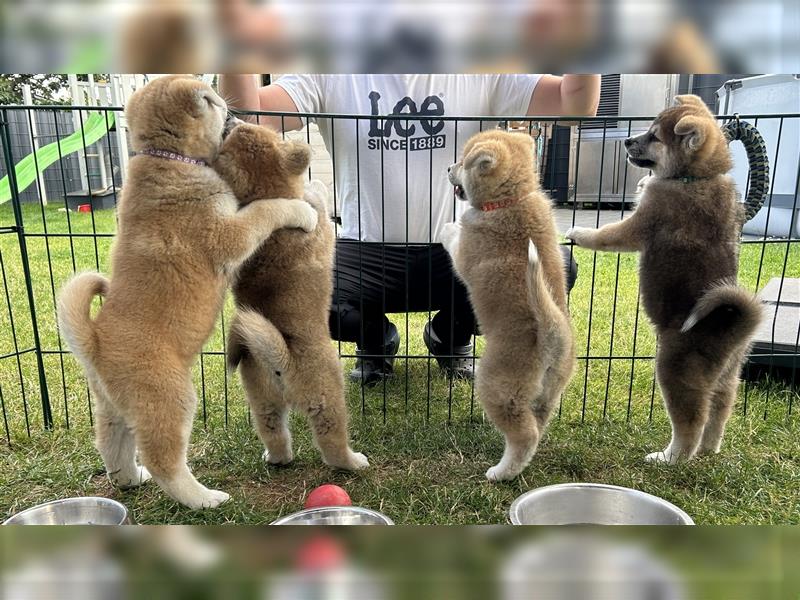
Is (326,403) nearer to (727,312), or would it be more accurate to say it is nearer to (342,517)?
(342,517)

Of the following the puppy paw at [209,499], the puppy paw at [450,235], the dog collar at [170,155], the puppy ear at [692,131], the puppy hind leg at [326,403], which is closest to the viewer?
the puppy ear at [692,131]

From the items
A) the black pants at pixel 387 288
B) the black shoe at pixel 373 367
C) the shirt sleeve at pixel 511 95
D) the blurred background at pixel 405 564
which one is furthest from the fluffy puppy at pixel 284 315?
the blurred background at pixel 405 564

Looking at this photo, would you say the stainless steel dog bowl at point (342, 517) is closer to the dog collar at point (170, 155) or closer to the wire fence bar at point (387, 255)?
the wire fence bar at point (387, 255)

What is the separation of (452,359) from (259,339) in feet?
5.20

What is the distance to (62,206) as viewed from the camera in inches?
128

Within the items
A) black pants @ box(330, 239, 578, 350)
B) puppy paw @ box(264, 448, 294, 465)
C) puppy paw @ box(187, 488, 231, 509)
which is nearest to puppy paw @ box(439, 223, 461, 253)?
black pants @ box(330, 239, 578, 350)

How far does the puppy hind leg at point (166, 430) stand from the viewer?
6.70 ft

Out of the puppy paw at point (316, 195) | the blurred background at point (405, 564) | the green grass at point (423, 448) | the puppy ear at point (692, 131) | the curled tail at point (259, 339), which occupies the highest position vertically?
the puppy ear at point (692, 131)

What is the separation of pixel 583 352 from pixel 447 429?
1.25 m

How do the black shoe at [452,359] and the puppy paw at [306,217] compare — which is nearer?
the puppy paw at [306,217]

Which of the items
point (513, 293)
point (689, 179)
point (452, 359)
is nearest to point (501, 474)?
point (513, 293)

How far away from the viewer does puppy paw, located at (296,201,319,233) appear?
2297 mm

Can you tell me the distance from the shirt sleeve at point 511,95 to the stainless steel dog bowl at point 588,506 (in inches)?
51.5

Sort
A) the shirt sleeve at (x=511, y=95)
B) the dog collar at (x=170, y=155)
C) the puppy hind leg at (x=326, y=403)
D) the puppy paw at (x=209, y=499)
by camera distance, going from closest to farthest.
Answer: the shirt sleeve at (x=511, y=95) → the dog collar at (x=170, y=155) → the puppy paw at (x=209, y=499) → the puppy hind leg at (x=326, y=403)
